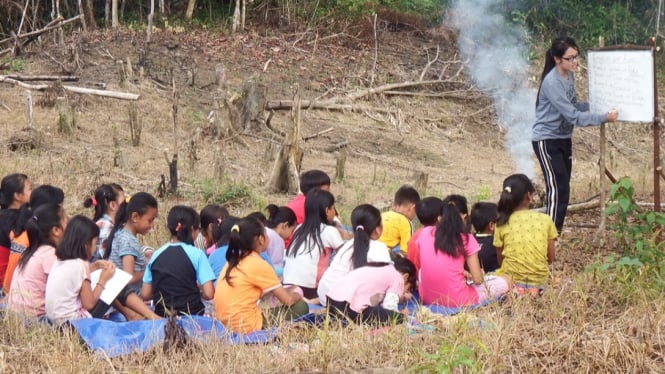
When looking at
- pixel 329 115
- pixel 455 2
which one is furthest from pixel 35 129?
pixel 455 2

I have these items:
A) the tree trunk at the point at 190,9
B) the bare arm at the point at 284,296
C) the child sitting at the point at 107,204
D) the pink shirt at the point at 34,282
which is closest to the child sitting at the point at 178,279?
the bare arm at the point at 284,296

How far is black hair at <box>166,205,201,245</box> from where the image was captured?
6258 mm

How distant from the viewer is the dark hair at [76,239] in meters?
5.75

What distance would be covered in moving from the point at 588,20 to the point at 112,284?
52.0ft

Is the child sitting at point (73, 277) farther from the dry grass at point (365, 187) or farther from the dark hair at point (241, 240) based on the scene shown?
the dark hair at point (241, 240)

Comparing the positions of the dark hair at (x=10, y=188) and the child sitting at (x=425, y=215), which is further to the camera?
the dark hair at (x=10, y=188)

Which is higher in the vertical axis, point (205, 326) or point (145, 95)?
point (145, 95)

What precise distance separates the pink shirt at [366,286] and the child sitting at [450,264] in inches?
17.6

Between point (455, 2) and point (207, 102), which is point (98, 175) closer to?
point (207, 102)

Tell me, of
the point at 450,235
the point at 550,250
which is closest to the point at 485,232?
the point at 550,250

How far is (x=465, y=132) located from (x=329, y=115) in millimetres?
2467

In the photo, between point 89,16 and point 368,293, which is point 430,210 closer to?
point 368,293

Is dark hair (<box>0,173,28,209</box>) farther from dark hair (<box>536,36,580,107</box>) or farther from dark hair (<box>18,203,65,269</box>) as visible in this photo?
dark hair (<box>536,36,580,107</box>)

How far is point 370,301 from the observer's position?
232 inches
